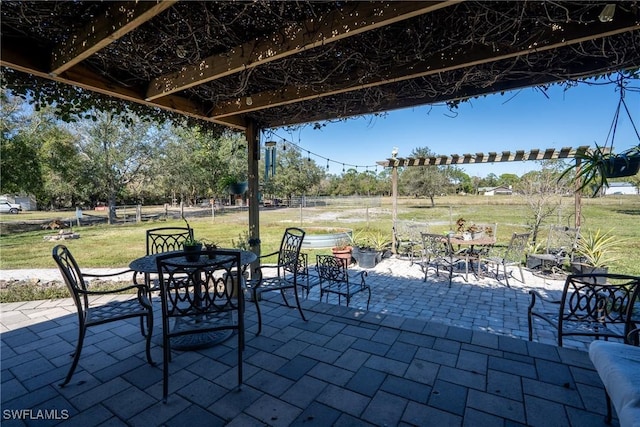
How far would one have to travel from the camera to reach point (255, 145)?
3396 mm

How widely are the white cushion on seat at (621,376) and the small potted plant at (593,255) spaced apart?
381cm

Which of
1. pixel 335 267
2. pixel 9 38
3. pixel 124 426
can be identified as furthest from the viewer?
pixel 335 267

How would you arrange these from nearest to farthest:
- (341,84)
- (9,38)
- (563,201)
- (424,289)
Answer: (9,38)
(341,84)
(424,289)
(563,201)

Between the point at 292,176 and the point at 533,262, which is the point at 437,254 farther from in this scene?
the point at 292,176

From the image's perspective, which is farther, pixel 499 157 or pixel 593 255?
pixel 499 157

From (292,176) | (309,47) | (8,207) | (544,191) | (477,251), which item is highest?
(292,176)

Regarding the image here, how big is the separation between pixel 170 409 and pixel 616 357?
2.02 meters

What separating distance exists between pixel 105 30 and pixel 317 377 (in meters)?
2.28

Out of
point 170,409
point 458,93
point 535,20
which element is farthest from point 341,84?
point 170,409

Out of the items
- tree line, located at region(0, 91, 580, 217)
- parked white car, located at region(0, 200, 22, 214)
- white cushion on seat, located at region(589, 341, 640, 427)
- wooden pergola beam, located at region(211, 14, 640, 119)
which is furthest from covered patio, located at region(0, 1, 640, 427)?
parked white car, located at region(0, 200, 22, 214)

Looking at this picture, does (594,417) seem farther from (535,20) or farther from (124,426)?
(124,426)

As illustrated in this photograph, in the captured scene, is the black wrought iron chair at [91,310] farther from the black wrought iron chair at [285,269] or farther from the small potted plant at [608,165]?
the small potted plant at [608,165]

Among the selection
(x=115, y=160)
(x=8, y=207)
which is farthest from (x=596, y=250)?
(x=8, y=207)

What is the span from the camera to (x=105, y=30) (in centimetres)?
151
